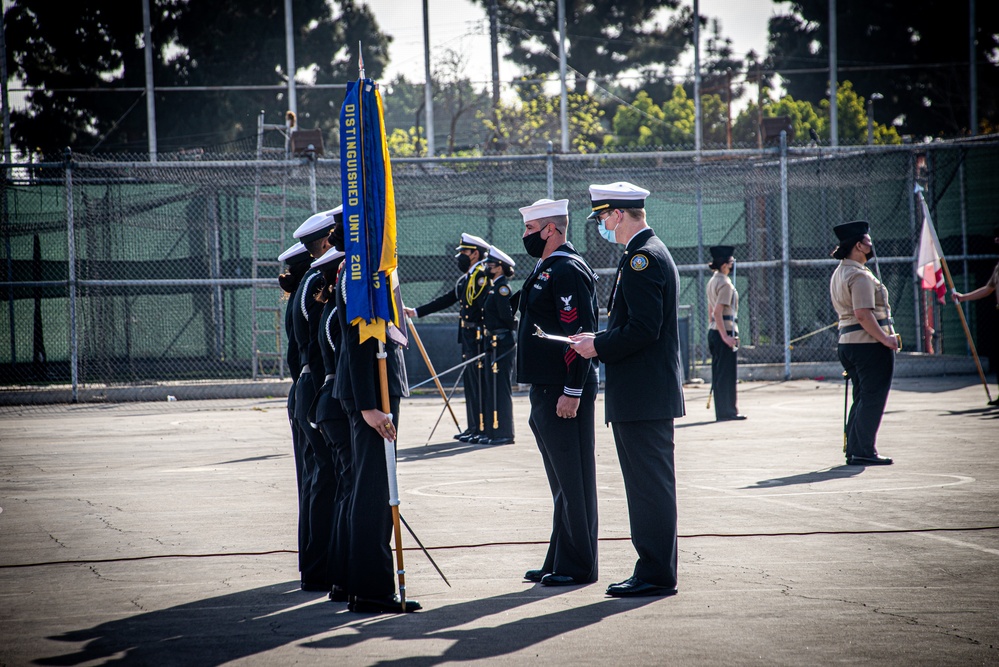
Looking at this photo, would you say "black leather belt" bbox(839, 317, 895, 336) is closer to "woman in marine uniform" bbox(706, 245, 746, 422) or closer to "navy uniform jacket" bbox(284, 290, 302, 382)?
"woman in marine uniform" bbox(706, 245, 746, 422)

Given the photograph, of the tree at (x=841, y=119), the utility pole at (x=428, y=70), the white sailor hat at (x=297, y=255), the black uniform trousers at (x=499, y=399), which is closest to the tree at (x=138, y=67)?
the utility pole at (x=428, y=70)

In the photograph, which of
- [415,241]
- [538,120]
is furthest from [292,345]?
[538,120]

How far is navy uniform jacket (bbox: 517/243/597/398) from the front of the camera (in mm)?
5928

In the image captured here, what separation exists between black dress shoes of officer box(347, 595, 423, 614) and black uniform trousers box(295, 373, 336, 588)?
0.46 meters

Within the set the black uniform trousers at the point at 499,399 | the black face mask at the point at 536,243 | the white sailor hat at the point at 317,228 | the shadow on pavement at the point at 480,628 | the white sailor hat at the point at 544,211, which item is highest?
the white sailor hat at the point at 544,211

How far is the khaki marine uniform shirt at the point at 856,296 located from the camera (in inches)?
384

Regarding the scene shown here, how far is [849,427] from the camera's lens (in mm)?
9914

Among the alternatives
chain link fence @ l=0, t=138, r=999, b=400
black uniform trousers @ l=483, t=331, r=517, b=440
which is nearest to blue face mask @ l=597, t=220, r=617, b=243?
black uniform trousers @ l=483, t=331, r=517, b=440

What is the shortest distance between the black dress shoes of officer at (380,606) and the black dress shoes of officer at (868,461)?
18.5ft

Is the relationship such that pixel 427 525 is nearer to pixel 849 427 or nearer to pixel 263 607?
pixel 263 607

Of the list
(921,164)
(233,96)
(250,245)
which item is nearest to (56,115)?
(233,96)

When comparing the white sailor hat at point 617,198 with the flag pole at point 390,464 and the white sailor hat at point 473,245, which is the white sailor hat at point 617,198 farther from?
the white sailor hat at point 473,245

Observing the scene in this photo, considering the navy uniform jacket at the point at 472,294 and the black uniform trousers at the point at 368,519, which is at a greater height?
the navy uniform jacket at the point at 472,294

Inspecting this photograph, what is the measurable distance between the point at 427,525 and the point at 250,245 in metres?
14.7
